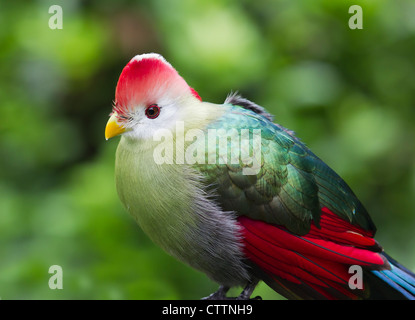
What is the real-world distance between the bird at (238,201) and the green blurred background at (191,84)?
4.07ft

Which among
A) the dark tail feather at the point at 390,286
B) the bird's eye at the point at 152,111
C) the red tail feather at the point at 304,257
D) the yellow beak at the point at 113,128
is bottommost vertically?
the dark tail feather at the point at 390,286

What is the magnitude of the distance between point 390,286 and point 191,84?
1.90m

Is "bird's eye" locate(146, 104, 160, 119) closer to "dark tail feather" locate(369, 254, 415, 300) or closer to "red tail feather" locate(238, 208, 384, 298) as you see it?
"red tail feather" locate(238, 208, 384, 298)

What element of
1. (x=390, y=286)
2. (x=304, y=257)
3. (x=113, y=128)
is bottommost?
(x=390, y=286)

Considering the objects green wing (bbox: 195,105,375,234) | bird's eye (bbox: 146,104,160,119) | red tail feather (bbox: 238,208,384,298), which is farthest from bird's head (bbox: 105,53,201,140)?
red tail feather (bbox: 238,208,384,298)

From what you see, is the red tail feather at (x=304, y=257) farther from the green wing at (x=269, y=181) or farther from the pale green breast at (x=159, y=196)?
the pale green breast at (x=159, y=196)

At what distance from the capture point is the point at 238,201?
2.12 metres

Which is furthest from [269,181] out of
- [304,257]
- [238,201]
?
[304,257]

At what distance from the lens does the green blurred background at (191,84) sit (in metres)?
3.54

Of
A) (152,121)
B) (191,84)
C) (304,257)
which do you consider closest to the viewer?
(304,257)

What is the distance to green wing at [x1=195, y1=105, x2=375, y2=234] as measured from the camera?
2104 mm

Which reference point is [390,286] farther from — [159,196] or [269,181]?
[159,196]

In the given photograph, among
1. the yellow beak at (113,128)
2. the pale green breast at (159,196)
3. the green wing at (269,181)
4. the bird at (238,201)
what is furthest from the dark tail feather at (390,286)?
the yellow beak at (113,128)

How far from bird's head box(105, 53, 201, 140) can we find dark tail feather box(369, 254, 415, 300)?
100 cm
